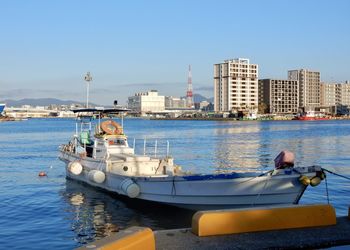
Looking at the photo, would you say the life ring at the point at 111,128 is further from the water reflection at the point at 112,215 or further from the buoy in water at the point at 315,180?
the buoy in water at the point at 315,180

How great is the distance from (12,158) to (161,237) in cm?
4683

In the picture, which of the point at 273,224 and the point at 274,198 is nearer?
the point at 273,224

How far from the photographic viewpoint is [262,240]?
9805 millimetres

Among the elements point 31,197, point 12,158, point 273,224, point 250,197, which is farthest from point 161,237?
point 12,158

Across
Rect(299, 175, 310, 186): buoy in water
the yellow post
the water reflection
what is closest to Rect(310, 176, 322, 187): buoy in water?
Rect(299, 175, 310, 186): buoy in water

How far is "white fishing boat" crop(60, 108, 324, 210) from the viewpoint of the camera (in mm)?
18969

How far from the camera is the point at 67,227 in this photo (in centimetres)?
1969

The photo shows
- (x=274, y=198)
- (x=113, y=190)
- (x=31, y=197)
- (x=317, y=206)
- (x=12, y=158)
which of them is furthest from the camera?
(x=12, y=158)

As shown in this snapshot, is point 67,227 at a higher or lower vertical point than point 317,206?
lower

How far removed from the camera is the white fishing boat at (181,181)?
62.2 ft

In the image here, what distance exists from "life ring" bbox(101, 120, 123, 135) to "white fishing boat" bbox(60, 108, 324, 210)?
63 millimetres

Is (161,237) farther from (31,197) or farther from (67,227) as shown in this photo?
(31,197)

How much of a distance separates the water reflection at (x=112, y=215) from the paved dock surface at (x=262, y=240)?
824 centimetres

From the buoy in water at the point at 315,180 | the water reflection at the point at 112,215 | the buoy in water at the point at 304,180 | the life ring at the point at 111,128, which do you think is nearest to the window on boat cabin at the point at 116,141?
the life ring at the point at 111,128
